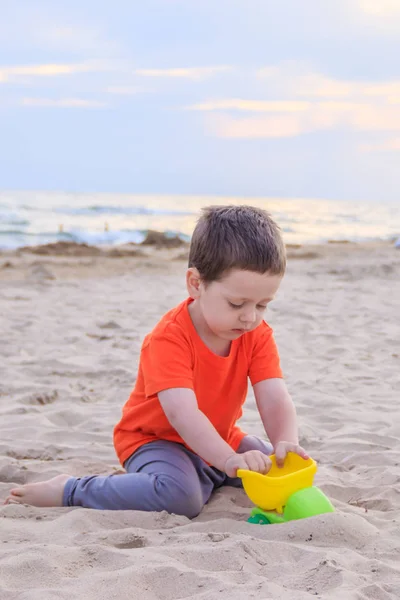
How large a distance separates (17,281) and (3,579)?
22.7ft

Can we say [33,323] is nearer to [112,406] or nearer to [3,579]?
[112,406]

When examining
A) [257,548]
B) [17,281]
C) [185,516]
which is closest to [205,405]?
[185,516]

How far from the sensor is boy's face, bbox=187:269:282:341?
2172 millimetres

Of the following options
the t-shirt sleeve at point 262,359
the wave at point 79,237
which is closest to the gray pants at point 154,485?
the t-shirt sleeve at point 262,359

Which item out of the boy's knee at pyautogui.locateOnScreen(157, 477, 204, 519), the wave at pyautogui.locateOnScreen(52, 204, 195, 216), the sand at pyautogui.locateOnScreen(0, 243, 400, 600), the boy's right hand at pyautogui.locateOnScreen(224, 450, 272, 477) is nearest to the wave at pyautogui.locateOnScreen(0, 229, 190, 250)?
the wave at pyautogui.locateOnScreen(52, 204, 195, 216)

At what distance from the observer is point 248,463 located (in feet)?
7.08

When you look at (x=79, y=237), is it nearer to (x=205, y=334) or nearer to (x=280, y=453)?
(x=205, y=334)

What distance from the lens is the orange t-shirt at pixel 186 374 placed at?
2.33 metres

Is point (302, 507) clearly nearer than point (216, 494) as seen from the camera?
Yes

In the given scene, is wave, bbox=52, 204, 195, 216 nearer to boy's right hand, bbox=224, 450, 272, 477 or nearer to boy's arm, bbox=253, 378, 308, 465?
boy's arm, bbox=253, 378, 308, 465

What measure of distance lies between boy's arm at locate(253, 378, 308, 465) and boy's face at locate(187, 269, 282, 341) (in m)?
0.30

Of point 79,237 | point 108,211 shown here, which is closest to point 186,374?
point 79,237

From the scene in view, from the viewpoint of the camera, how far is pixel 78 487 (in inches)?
94.0

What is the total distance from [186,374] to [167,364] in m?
0.07
